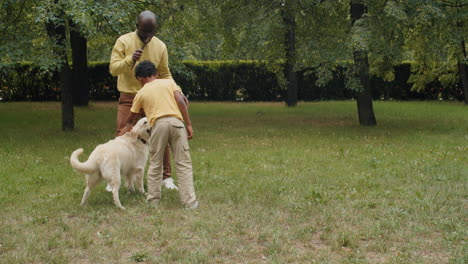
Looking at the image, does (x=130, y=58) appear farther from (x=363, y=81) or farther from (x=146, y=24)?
(x=363, y=81)

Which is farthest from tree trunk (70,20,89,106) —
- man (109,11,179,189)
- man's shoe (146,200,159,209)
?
man's shoe (146,200,159,209)

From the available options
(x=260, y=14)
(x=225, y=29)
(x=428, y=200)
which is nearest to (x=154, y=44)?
(x=428, y=200)

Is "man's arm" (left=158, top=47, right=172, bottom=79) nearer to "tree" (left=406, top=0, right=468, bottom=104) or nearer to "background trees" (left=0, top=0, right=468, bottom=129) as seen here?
"background trees" (left=0, top=0, right=468, bottom=129)

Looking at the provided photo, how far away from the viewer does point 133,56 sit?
6.60 metres

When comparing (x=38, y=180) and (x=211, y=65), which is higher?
(x=211, y=65)

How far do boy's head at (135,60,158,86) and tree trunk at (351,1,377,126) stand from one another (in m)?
8.57

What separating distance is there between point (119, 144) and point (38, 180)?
7.50ft

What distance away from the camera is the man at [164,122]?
6.33 m

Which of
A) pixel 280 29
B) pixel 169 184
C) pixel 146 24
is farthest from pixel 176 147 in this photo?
pixel 280 29

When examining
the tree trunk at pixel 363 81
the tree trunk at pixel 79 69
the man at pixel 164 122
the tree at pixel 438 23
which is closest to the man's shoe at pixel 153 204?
the man at pixel 164 122

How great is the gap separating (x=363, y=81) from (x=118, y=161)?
10.8 m

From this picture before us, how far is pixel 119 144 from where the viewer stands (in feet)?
21.5

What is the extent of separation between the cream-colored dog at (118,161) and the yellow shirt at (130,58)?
0.67 meters

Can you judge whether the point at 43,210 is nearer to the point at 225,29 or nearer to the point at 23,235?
the point at 23,235
